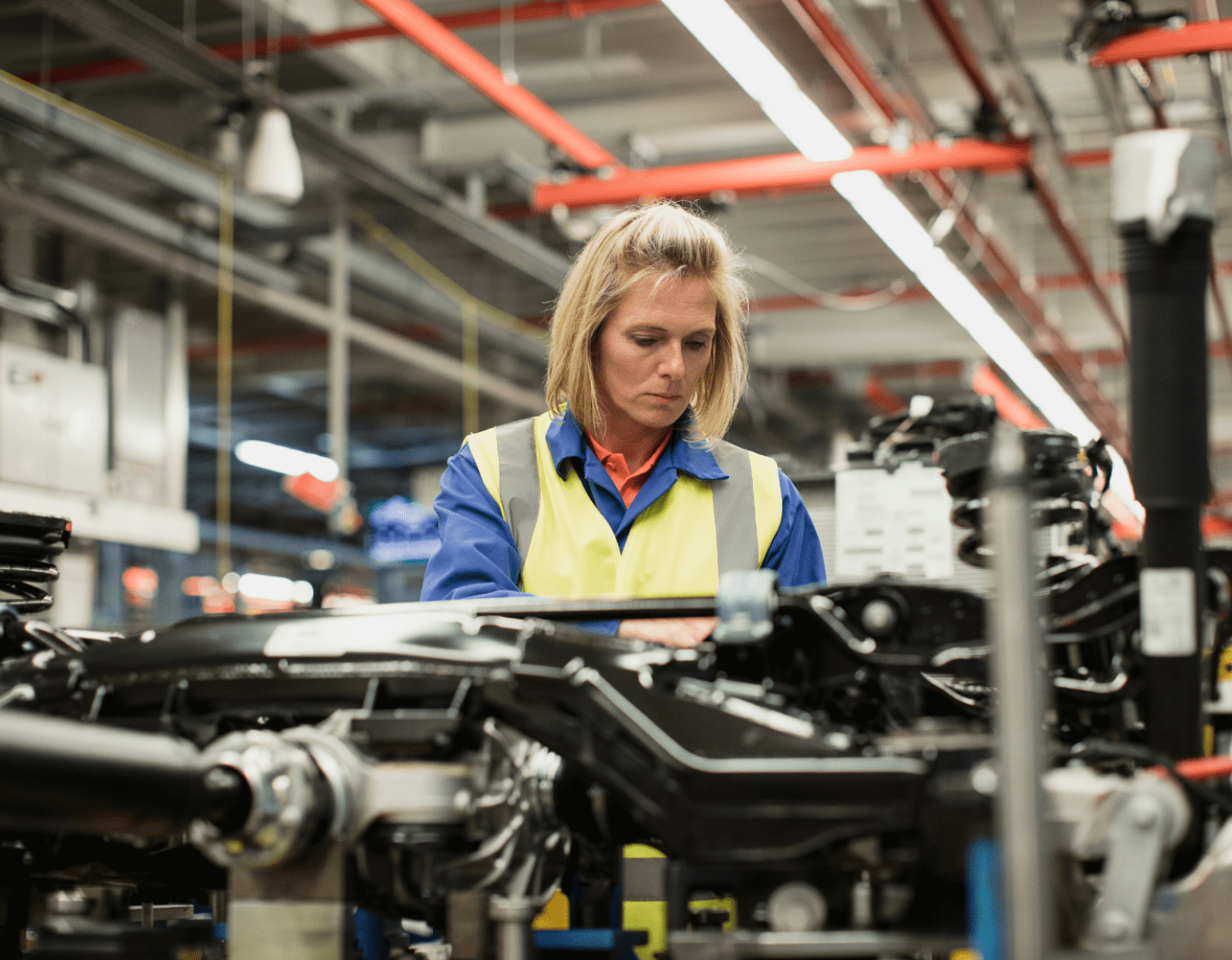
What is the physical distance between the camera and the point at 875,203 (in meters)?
6.54

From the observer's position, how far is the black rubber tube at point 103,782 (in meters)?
1.07

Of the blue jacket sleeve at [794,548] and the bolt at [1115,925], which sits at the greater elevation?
the blue jacket sleeve at [794,548]

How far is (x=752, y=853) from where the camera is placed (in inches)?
50.5

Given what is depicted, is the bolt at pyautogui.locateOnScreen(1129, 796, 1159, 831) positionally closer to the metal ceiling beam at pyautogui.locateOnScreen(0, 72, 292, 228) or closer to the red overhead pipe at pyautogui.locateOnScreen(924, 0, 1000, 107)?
the red overhead pipe at pyautogui.locateOnScreen(924, 0, 1000, 107)

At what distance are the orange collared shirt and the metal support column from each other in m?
0.96

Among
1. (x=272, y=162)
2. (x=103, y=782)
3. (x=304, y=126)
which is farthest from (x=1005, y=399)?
(x=103, y=782)

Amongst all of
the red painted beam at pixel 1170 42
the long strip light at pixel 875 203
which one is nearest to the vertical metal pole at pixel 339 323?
the long strip light at pixel 875 203

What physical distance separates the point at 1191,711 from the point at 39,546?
1.59 m

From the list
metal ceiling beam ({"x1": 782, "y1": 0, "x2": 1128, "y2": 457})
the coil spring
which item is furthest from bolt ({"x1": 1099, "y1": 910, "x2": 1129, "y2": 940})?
metal ceiling beam ({"x1": 782, "y1": 0, "x2": 1128, "y2": 457})

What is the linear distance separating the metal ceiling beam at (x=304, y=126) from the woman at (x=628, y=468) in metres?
3.94

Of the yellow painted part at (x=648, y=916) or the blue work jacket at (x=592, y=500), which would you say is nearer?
the yellow painted part at (x=648, y=916)

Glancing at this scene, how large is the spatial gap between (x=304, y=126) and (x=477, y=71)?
4.26ft

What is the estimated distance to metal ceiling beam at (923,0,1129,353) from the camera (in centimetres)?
531

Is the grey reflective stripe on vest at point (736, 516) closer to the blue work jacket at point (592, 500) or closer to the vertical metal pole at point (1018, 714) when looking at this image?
the blue work jacket at point (592, 500)
